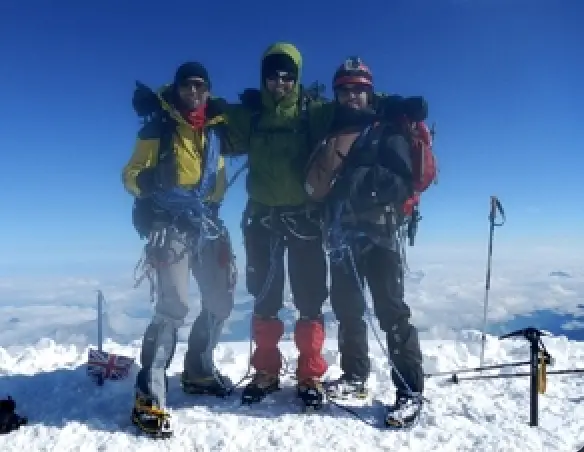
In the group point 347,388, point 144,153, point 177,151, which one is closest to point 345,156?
point 177,151

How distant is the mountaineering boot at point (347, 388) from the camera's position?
626 centimetres

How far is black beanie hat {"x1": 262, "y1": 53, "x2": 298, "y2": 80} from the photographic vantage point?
6043 mm

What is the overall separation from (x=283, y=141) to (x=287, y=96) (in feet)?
1.97

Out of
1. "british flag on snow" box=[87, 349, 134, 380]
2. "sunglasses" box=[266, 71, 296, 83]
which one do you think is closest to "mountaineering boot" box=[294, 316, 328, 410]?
"british flag on snow" box=[87, 349, 134, 380]

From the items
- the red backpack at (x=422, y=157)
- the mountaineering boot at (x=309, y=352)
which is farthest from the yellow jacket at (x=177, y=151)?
the red backpack at (x=422, y=157)

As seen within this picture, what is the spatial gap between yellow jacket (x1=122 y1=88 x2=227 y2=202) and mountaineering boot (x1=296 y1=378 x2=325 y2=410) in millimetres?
2916

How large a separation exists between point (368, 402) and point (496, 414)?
5.10ft

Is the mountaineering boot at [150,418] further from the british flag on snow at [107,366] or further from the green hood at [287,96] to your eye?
the green hood at [287,96]

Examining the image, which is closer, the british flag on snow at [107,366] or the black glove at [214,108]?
the black glove at [214,108]

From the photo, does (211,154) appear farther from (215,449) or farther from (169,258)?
(215,449)

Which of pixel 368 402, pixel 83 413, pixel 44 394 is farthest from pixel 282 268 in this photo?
pixel 44 394

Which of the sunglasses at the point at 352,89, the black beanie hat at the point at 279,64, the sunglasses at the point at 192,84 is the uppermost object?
the black beanie hat at the point at 279,64

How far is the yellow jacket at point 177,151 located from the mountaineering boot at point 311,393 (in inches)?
115

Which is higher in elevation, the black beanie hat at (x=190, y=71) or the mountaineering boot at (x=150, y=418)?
the black beanie hat at (x=190, y=71)
